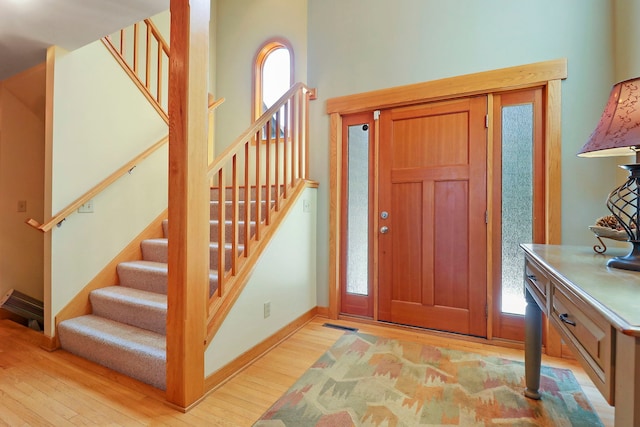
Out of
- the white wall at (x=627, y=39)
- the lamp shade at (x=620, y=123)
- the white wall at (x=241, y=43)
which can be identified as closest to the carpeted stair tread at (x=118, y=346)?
the lamp shade at (x=620, y=123)

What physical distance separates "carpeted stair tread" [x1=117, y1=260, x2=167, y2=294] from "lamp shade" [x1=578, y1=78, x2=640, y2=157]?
2.64 m

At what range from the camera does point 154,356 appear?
1.77m

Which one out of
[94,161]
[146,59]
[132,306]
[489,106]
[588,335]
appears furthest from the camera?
[146,59]

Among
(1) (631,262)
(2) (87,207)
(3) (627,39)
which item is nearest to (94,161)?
(2) (87,207)

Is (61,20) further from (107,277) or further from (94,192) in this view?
(107,277)

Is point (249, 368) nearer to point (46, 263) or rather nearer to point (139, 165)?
point (46, 263)

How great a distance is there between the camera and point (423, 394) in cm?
169

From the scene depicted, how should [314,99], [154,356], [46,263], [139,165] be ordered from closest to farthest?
[154,356] → [46,263] → [139,165] → [314,99]

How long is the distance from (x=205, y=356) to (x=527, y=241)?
2.45 metres

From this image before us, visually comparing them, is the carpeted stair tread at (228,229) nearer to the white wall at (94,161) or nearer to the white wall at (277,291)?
the white wall at (277,291)

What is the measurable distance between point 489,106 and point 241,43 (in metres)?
3.32

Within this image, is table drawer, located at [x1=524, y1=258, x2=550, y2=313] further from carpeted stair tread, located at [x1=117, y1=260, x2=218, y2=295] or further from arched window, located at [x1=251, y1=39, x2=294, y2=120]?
arched window, located at [x1=251, y1=39, x2=294, y2=120]

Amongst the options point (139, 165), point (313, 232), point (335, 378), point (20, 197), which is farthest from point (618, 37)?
point (20, 197)

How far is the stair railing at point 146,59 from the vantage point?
2829 mm
